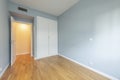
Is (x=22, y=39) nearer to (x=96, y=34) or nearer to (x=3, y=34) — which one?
(x=3, y=34)

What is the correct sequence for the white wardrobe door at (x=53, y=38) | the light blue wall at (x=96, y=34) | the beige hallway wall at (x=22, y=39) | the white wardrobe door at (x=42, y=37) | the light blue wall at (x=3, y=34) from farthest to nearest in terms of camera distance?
the beige hallway wall at (x=22, y=39)
the white wardrobe door at (x=53, y=38)
the white wardrobe door at (x=42, y=37)
the light blue wall at (x=3, y=34)
the light blue wall at (x=96, y=34)

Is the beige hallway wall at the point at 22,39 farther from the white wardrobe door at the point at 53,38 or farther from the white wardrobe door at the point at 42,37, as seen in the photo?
the white wardrobe door at the point at 53,38

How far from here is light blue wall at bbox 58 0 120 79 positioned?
205cm

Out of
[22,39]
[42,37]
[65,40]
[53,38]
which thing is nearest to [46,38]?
[42,37]

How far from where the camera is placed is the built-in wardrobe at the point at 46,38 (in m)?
3.74

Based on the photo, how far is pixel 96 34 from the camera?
2.49 m

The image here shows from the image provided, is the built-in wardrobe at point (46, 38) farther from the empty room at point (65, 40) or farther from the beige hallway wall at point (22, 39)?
the beige hallway wall at point (22, 39)

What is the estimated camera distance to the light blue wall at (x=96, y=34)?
205cm

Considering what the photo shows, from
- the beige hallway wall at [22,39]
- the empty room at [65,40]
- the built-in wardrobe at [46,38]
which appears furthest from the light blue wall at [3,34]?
the beige hallway wall at [22,39]

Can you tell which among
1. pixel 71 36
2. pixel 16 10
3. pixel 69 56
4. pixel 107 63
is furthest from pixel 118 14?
pixel 16 10

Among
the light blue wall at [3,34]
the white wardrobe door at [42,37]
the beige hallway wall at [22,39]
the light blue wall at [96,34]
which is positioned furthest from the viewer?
the beige hallway wall at [22,39]

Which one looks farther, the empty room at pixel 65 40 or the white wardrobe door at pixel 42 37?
the white wardrobe door at pixel 42 37

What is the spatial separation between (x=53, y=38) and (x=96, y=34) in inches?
101

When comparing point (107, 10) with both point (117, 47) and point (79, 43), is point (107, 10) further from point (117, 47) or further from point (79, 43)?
point (79, 43)
